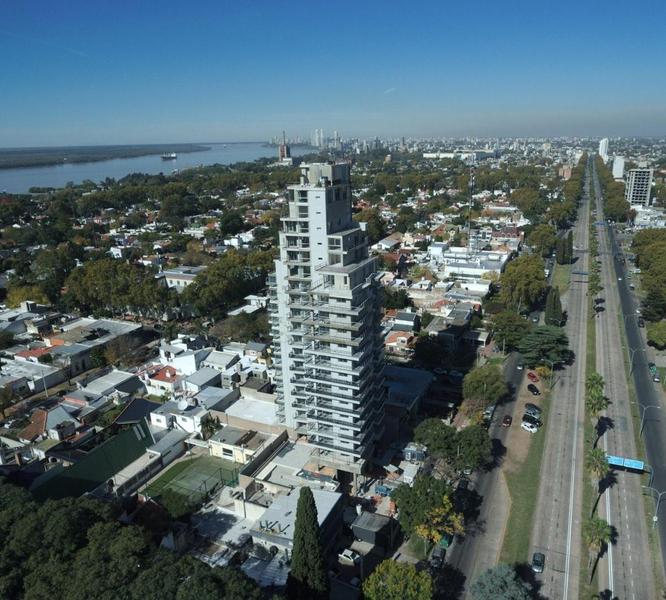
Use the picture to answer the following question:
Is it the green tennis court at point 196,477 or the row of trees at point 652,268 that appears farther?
the row of trees at point 652,268

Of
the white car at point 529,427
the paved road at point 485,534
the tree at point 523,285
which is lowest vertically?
the paved road at point 485,534

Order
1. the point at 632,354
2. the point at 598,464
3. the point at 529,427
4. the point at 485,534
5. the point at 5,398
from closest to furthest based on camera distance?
the point at 485,534 < the point at 598,464 < the point at 529,427 < the point at 5,398 < the point at 632,354

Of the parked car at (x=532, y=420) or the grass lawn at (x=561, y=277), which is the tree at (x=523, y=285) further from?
the parked car at (x=532, y=420)

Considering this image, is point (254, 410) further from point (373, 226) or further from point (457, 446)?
point (373, 226)

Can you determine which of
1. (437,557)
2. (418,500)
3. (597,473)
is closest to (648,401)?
(597,473)

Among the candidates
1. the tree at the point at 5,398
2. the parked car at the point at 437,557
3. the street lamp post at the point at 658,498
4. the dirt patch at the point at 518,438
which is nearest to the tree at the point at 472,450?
the dirt patch at the point at 518,438
